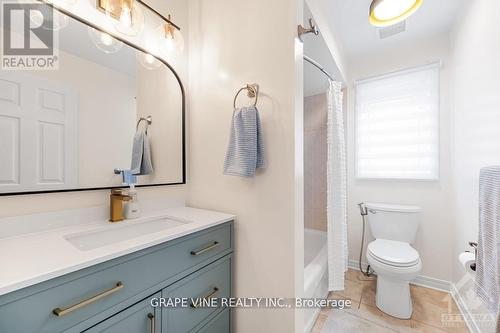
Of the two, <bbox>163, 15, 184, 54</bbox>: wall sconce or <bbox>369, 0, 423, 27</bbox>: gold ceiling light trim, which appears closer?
<bbox>369, 0, 423, 27</bbox>: gold ceiling light trim

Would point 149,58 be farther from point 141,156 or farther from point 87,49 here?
point 141,156

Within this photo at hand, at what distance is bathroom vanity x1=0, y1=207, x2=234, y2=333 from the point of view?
0.55m

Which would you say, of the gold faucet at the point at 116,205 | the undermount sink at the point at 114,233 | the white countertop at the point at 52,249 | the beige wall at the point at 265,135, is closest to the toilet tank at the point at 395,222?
the beige wall at the point at 265,135

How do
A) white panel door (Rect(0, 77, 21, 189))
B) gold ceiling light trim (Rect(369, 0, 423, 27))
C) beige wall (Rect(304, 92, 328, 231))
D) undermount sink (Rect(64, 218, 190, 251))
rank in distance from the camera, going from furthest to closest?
1. beige wall (Rect(304, 92, 328, 231))
2. gold ceiling light trim (Rect(369, 0, 423, 27))
3. undermount sink (Rect(64, 218, 190, 251))
4. white panel door (Rect(0, 77, 21, 189))

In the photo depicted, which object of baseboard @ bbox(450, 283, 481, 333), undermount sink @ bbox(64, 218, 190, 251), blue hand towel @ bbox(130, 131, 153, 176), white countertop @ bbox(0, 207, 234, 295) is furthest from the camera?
baseboard @ bbox(450, 283, 481, 333)

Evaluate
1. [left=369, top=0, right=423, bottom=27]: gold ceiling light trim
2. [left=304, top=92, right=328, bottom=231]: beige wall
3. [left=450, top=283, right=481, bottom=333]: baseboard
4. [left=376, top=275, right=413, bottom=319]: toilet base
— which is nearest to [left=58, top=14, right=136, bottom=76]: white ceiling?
[left=369, top=0, right=423, bottom=27]: gold ceiling light trim

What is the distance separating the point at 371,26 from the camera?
6.17 ft

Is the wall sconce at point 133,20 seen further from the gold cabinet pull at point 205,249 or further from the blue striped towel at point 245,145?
the gold cabinet pull at point 205,249

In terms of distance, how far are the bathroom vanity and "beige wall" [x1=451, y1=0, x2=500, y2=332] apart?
5.33 feet

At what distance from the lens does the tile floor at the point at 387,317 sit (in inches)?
59.0

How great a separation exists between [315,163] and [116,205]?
6.49 feet

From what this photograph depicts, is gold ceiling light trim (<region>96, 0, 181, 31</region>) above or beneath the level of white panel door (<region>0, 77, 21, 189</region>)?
above

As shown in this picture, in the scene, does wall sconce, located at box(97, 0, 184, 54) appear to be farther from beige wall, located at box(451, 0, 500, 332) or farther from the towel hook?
beige wall, located at box(451, 0, 500, 332)

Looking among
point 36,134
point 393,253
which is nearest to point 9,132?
point 36,134
